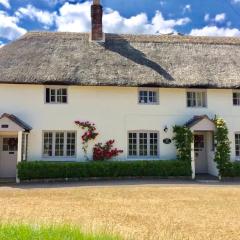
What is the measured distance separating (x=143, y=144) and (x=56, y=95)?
5.40 metres

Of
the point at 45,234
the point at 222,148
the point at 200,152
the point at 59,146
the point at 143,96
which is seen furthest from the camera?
the point at 200,152

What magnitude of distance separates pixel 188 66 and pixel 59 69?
24.1 feet

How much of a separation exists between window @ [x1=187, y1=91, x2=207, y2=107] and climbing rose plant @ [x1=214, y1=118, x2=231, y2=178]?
1.88 meters

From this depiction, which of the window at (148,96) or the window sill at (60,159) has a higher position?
the window at (148,96)

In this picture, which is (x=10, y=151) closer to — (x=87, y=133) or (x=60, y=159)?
(x=60, y=159)

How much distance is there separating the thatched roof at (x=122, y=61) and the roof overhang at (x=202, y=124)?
1.87 meters

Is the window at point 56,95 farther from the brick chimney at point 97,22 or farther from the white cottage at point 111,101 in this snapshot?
the brick chimney at point 97,22

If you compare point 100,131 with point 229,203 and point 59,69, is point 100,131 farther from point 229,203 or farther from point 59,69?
point 229,203

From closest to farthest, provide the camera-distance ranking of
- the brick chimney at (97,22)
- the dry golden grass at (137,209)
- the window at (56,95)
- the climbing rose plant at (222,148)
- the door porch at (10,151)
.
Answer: the dry golden grass at (137,209) → the door porch at (10,151) → the climbing rose plant at (222,148) → the window at (56,95) → the brick chimney at (97,22)

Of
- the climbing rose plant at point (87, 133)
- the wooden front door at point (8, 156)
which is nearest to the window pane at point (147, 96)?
the climbing rose plant at point (87, 133)

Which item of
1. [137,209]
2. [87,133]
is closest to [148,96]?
[87,133]

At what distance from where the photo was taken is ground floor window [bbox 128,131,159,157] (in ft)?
65.7

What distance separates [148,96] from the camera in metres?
20.5

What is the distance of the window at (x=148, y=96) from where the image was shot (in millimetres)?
20366
